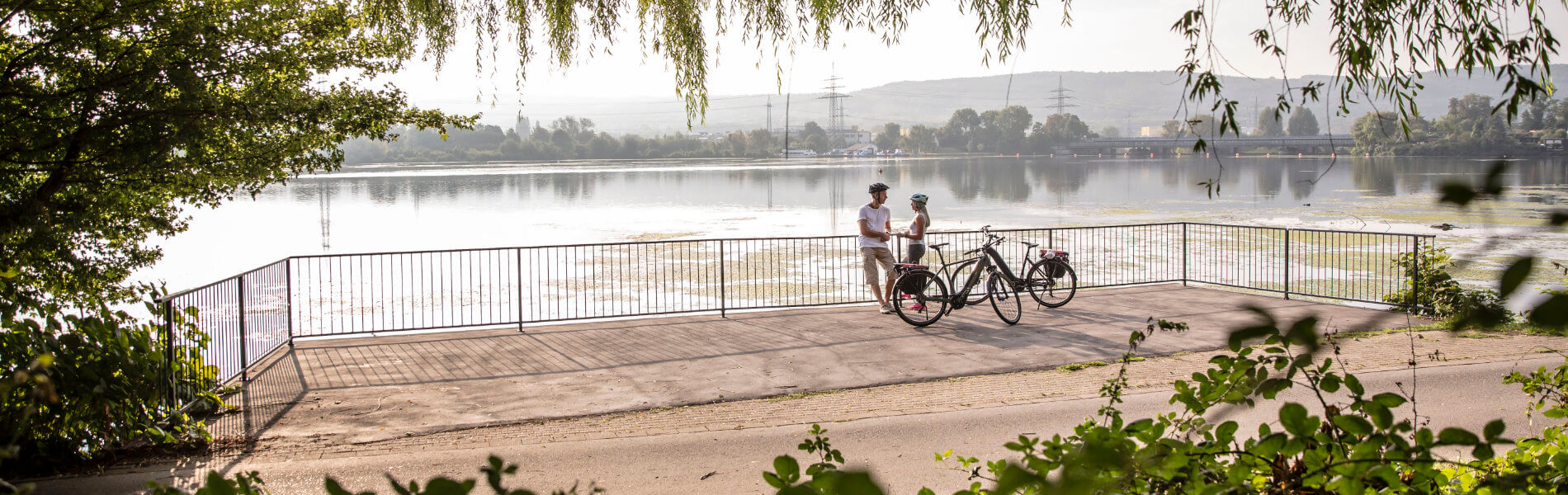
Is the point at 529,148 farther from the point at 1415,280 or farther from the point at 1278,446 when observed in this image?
the point at 1278,446

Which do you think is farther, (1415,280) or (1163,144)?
(1163,144)

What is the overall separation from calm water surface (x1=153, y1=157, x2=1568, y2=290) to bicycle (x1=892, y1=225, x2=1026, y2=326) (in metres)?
4.40

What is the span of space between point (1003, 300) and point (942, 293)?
85 cm

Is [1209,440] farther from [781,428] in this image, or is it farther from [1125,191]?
[1125,191]

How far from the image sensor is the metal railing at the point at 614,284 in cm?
987

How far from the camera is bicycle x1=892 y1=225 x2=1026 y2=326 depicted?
11.6m

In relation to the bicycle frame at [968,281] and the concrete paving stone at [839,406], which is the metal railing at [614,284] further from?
the concrete paving stone at [839,406]

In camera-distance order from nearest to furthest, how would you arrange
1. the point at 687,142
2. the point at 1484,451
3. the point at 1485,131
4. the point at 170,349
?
the point at 1484,451
the point at 170,349
the point at 1485,131
the point at 687,142

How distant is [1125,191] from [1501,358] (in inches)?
2085

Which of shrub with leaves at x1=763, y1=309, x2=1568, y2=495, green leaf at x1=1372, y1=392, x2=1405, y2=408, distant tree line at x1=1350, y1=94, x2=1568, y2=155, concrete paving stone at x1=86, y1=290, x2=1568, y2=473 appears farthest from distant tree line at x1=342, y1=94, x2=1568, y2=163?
green leaf at x1=1372, y1=392, x2=1405, y2=408

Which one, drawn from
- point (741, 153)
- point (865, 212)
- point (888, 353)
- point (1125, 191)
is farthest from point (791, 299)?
point (741, 153)

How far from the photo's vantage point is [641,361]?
9781mm

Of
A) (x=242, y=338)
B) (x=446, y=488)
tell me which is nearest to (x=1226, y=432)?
(x=446, y=488)

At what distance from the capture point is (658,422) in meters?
7.46
